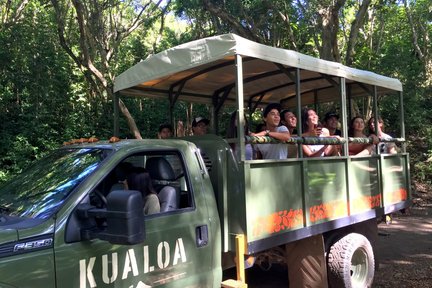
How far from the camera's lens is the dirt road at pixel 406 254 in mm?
5668

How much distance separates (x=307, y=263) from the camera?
4598 mm

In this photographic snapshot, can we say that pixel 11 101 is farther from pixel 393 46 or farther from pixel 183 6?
pixel 393 46

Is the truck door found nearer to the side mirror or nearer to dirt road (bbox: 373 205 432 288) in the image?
the side mirror

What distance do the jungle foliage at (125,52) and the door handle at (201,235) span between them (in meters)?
8.77

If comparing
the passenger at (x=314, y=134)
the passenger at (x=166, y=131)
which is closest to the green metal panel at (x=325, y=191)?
the passenger at (x=314, y=134)

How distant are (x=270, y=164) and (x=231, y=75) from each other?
2.14m

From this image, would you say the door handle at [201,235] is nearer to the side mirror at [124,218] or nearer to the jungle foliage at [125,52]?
the side mirror at [124,218]

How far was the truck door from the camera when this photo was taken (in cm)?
264

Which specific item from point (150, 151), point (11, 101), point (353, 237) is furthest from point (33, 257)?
point (11, 101)

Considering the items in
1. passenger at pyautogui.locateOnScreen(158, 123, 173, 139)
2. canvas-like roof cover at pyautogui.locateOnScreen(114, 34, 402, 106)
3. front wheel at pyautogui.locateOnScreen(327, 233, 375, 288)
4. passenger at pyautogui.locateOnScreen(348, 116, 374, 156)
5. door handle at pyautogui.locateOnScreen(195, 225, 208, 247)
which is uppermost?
canvas-like roof cover at pyautogui.locateOnScreen(114, 34, 402, 106)

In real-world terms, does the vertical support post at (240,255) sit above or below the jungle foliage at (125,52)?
below

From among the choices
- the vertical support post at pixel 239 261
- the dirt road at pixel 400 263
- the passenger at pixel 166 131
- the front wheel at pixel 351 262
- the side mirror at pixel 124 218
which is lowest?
the dirt road at pixel 400 263

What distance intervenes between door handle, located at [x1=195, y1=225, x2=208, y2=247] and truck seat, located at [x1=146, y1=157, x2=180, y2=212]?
26cm

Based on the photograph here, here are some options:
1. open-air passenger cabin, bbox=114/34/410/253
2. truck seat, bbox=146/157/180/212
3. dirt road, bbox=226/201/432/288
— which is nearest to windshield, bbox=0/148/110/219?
truck seat, bbox=146/157/180/212
